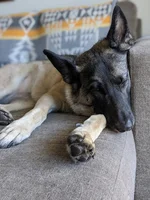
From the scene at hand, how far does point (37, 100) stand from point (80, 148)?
808 mm

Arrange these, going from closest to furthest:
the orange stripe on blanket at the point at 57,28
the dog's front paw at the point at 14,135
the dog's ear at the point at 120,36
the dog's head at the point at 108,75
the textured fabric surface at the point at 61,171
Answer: the textured fabric surface at the point at 61,171 → the dog's front paw at the point at 14,135 → the dog's head at the point at 108,75 → the dog's ear at the point at 120,36 → the orange stripe on blanket at the point at 57,28

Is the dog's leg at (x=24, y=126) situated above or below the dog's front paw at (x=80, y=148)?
below

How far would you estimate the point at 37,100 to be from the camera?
1.55 meters

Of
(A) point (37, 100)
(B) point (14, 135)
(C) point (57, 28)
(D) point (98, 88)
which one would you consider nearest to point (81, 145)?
(B) point (14, 135)

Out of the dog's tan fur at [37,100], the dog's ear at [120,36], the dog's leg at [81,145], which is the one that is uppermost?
the dog's ear at [120,36]

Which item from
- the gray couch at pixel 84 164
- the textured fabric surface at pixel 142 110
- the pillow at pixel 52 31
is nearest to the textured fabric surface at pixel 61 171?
the gray couch at pixel 84 164

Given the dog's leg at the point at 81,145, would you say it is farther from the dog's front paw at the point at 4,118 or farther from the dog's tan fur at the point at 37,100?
the dog's front paw at the point at 4,118

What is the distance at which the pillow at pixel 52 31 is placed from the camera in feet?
5.61

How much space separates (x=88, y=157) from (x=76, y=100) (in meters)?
0.53

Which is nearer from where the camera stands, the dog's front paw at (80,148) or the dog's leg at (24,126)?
the dog's front paw at (80,148)

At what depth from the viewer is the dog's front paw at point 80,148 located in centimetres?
78

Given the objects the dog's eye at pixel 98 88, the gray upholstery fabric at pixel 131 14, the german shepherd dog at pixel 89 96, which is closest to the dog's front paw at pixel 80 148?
the german shepherd dog at pixel 89 96

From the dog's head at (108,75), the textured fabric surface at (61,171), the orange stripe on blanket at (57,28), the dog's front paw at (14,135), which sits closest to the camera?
the textured fabric surface at (61,171)

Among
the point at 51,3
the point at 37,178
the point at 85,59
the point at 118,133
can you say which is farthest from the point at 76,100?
the point at 51,3
